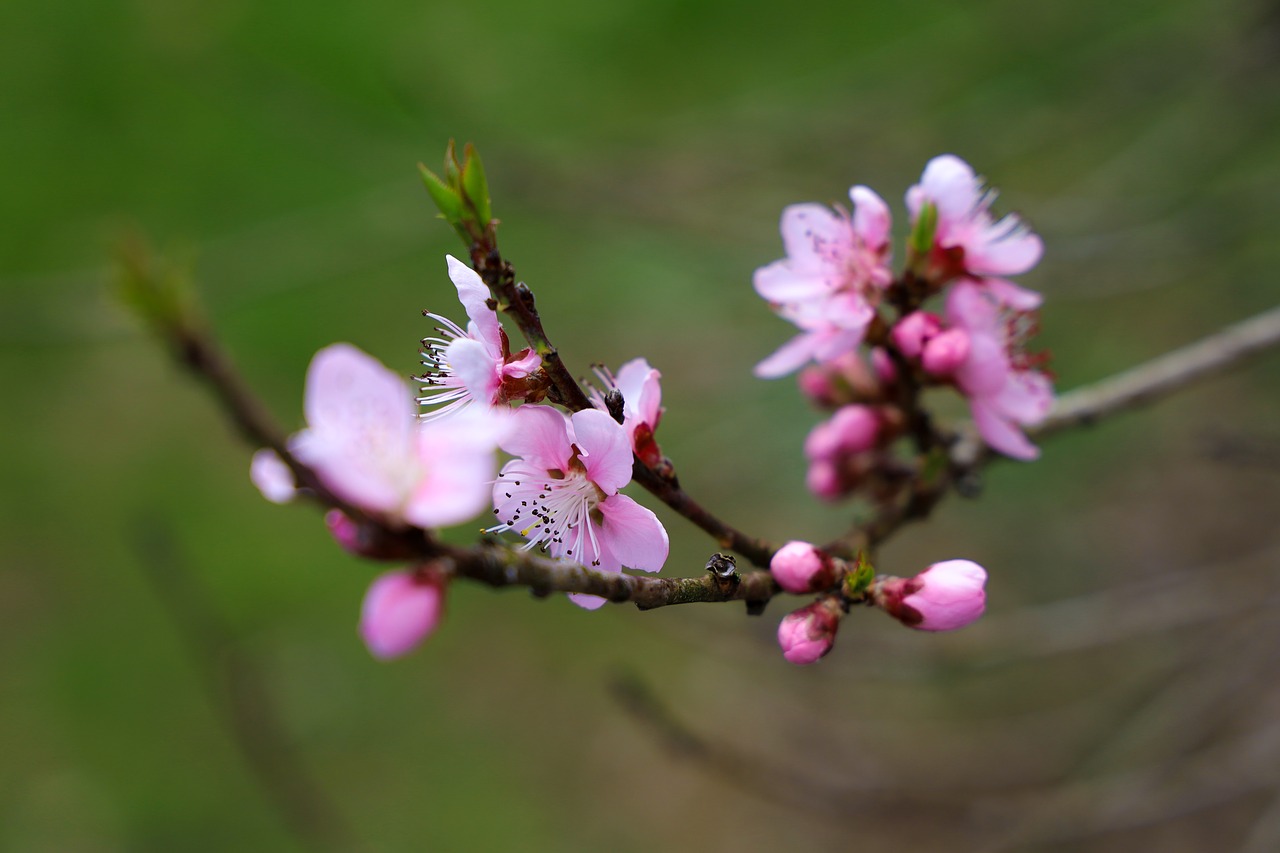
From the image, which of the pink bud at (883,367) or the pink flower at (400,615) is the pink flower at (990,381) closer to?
the pink bud at (883,367)

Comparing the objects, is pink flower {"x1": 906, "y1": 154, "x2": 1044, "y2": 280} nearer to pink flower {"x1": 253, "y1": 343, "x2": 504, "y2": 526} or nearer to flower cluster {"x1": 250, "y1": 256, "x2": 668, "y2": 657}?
flower cluster {"x1": 250, "y1": 256, "x2": 668, "y2": 657}

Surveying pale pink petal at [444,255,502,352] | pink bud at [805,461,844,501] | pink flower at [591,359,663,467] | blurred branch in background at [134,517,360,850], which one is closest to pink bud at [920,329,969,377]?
pink bud at [805,461,844,501]

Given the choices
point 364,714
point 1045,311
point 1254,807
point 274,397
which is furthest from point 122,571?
point 1254,807

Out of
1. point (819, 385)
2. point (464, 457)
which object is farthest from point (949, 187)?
point (464, 457)

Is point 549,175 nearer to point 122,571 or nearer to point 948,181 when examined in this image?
point 948,181

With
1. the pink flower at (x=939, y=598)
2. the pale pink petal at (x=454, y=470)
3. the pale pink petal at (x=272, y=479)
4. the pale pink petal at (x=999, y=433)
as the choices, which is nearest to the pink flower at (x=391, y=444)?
the pale pink petal at (x=454, y=470)

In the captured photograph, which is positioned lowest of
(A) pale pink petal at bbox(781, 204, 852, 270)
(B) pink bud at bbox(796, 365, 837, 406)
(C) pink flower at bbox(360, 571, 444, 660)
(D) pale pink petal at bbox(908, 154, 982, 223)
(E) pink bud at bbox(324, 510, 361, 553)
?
(C) pink flower at bbox(360, 571, 444, 660)
